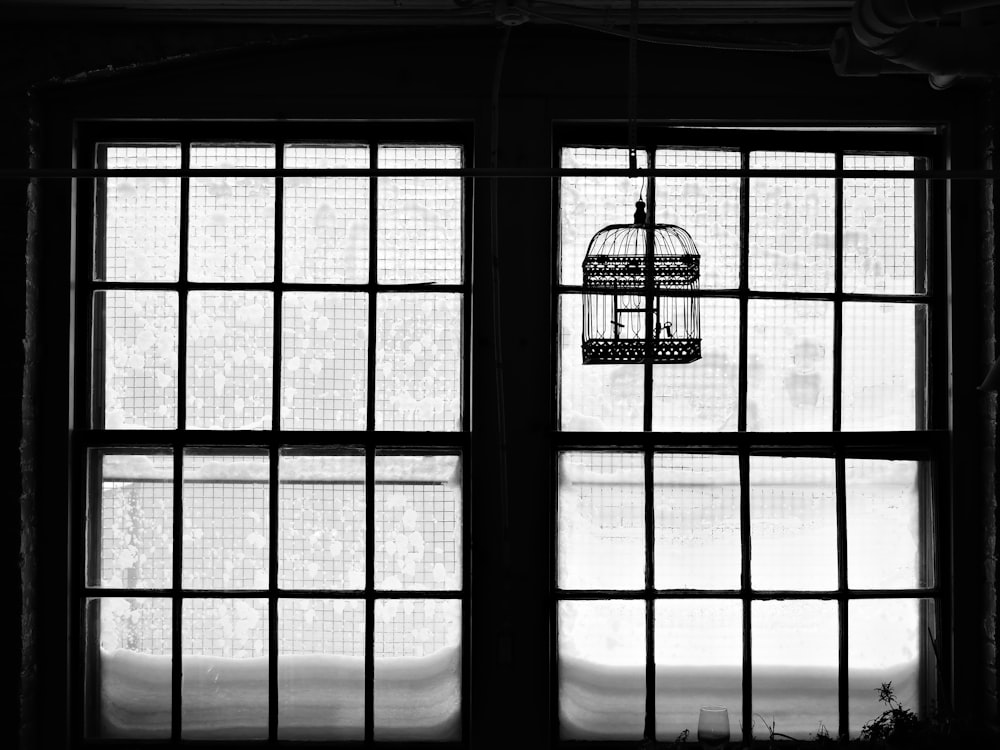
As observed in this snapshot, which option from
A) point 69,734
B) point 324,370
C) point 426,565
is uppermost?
point 324,370

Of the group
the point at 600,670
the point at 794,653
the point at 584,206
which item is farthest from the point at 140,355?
the point at 794,653

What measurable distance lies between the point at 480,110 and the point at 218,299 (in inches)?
44.3

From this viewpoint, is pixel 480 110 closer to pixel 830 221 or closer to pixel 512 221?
pixel 512 221

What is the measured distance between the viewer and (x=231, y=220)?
3.23 meters

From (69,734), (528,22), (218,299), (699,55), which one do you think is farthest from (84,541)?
(699,55)

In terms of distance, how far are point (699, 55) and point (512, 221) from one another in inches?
34.1

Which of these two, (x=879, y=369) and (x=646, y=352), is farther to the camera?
(x=879, y=369)

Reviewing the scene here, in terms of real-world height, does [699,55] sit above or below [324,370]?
above

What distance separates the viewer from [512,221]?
312 cm

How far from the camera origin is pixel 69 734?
3.13 m

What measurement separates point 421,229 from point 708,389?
1156mm

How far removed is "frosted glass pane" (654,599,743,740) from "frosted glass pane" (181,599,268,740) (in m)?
1.39

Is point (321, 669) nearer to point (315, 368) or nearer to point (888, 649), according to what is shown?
point (315, 368)

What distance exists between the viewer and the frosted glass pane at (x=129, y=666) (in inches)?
125
